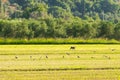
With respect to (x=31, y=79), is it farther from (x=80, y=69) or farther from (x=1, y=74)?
(x=80, y=69)

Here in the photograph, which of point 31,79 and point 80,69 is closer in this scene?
point 31,79

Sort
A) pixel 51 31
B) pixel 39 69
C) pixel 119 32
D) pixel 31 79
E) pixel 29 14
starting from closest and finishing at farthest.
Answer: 1. pixel 31 79
2. pixel 39 69
3. pixel 119 32
4. pixel 51 31
5. pixel 29 14

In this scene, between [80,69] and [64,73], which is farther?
[80,69]

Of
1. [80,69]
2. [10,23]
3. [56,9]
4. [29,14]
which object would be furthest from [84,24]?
[56,9]

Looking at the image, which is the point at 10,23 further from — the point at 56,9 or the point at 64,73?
the point at 56,9

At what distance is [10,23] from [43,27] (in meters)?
6.24

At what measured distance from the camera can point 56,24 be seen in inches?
4247

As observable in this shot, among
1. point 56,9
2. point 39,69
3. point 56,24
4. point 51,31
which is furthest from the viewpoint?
point 56,9

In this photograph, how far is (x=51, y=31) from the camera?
99312 millimetres

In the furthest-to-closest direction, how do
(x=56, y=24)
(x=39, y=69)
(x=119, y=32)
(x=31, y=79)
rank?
(x=56, y=24)
(x=119, y=32)
(x=39, y=69)
(x=31, y=79)

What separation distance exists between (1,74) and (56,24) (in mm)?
85622

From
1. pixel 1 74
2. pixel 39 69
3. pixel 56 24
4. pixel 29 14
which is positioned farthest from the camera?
pixel 29 14

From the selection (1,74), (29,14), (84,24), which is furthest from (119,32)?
(1,74)

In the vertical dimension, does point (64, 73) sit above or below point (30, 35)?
above
